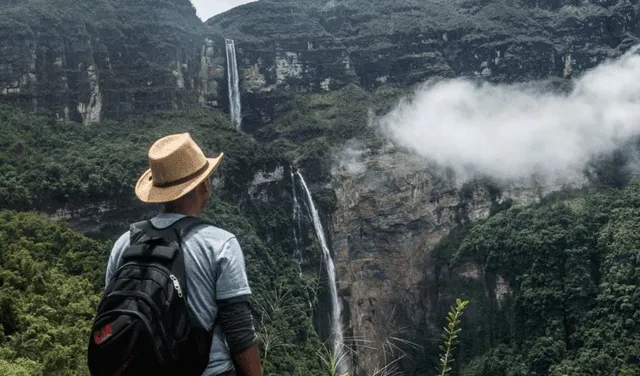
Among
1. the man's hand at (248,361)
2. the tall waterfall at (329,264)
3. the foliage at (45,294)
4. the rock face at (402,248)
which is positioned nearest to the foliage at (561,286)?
the rock face at (402,248)

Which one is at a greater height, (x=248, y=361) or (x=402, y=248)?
(x=248, y=361)

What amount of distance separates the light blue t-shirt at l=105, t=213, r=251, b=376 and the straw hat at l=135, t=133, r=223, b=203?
0.89 ft

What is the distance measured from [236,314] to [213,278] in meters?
0.18

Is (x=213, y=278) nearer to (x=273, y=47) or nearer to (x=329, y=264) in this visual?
(x=329, y=264)

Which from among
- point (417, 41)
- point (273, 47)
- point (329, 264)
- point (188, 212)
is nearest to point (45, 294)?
point (188, 212)

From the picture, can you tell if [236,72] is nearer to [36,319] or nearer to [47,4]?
[47,4]

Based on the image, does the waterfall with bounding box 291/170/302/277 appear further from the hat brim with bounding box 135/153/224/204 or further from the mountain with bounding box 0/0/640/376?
the hat brim with bounding box 135/153/224/204

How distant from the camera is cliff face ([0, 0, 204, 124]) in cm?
4016

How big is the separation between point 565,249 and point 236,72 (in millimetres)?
30012

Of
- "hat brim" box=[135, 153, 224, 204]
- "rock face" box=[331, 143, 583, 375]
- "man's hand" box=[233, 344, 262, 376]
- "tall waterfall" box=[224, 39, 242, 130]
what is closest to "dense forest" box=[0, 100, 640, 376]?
"rock face" box=[331, 143, 583, 375]

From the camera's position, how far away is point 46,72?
1625 inches

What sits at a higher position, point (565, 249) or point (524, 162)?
point (524, 162)

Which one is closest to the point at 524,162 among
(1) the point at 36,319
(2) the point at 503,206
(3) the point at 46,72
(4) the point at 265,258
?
(2) the point at 503,206

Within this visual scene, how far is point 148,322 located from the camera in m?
2.35
